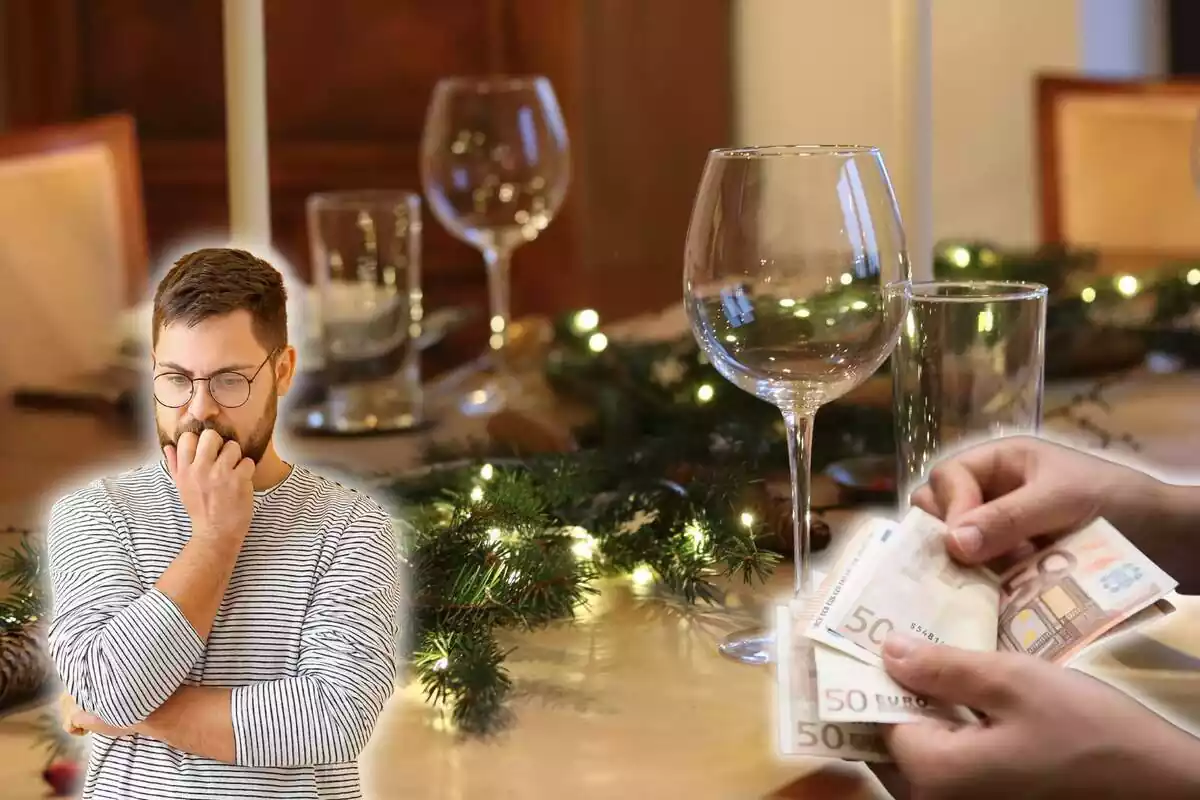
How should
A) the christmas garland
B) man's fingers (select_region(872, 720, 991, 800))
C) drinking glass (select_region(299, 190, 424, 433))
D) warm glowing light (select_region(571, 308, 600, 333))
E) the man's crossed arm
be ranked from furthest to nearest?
warm glowing light (select_region(571, 308, 600, 333)) < drinking glass (select_region(299, 190, 424, 433)) < the christmas garland < man's fingers (select_region(872, 720, 991, 800)) < the man's crossed arm

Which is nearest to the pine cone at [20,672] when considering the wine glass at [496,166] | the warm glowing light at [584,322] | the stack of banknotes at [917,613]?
the stack of banknotes at [917,613]

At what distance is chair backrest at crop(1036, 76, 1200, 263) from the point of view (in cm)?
166

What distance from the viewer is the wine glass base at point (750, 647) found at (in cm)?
62

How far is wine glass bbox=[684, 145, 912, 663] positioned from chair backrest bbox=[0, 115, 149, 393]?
0.28 m

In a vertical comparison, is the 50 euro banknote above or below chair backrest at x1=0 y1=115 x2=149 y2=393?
below

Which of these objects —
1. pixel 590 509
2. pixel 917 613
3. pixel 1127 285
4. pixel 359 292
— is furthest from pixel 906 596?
pixel 1127 285

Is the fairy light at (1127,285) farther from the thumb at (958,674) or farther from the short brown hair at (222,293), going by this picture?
the short brown hair at (222,293)

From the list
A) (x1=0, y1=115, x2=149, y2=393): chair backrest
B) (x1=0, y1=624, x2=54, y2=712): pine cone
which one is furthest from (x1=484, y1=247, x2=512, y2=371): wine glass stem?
(x1=0, y1=624, x2=54, y2=712): pine cone

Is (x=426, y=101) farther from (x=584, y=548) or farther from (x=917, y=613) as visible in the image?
(x=917, y=613)

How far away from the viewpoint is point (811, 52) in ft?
6.56

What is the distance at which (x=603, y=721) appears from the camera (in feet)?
1.83

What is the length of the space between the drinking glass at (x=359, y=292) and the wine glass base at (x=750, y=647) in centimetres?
39

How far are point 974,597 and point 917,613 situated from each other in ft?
0.11

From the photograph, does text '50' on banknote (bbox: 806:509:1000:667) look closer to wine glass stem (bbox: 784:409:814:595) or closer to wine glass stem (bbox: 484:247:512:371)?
wine glass stem (bbox: 784:409:814:595)
